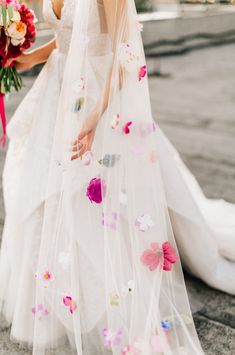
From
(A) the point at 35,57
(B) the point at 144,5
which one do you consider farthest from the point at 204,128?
(B) the point at 144,5

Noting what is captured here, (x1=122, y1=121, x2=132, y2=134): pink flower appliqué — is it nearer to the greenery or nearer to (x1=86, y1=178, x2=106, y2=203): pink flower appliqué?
(x1=86, y1=178, x2=106, y2=203): pink flower appliqué

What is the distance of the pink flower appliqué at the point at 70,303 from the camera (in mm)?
2438

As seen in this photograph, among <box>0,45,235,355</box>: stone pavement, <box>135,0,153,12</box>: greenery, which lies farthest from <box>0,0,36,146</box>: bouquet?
<box>135,0,153,12</box>: greenery

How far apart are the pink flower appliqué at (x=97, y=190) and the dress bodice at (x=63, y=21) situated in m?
0.69

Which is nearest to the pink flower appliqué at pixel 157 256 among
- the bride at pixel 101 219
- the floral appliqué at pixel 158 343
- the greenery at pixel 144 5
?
the bride at pixel 101 219

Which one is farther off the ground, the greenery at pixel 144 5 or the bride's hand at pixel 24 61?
the bride's hand at pixel 24 61

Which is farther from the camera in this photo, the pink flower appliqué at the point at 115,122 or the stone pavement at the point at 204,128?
the stone pavement at the point at 204,128

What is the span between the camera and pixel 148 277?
2.49 metres

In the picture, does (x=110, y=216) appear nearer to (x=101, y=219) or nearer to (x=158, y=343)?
(x=101, y=219)

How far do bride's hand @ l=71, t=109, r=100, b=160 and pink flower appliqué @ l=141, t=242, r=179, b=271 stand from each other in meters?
0.52

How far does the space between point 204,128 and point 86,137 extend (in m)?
4.20

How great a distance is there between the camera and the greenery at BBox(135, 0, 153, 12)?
1330 centimetres

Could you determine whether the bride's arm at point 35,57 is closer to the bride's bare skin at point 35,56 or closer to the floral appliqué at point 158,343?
the bride's bare skin at point 35,56

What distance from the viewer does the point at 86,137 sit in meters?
2.53
